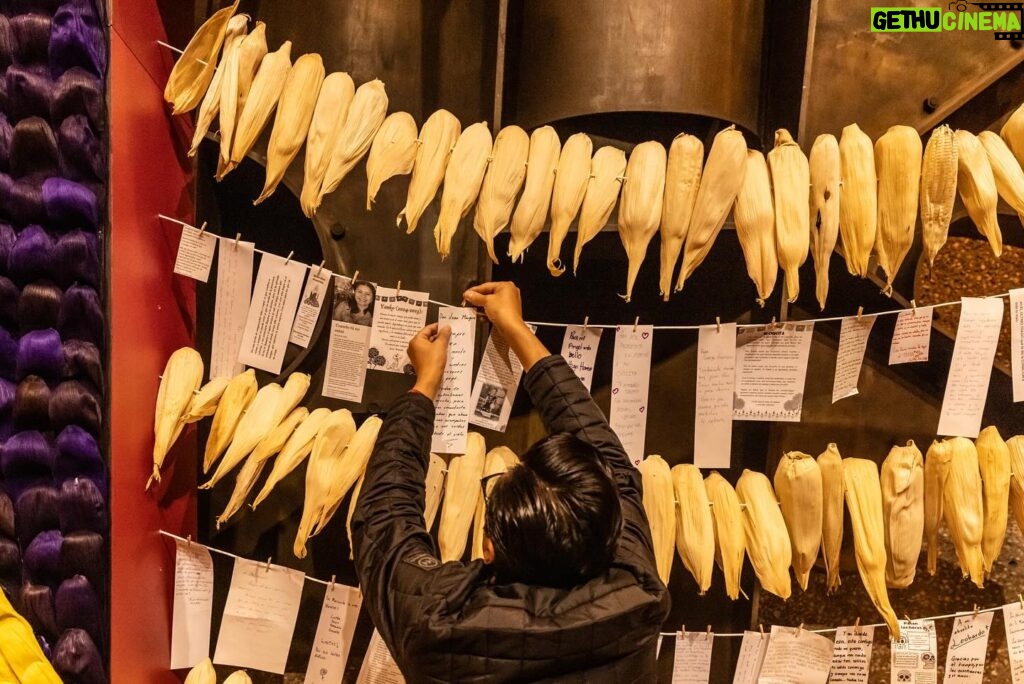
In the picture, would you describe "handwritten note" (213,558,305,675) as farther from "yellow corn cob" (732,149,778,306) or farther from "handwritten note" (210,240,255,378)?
"yellow corn cob" (732,149,778,306)

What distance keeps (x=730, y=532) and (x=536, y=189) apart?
754 millimetres

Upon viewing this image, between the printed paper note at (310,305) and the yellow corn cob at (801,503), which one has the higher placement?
the printed paper note at (310,305)

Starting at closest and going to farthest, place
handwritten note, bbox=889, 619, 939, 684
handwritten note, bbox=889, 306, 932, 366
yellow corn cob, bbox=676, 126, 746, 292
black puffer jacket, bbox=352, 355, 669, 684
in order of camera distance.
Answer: black puffer jacket, bbox=352, 355, 669, 684 → yellow corn cob, bbox=676, 126, 746, 292 → handwritten note, bbox=889, 306, 932, 366 → handwritten note, bbox=889, 619, 939, 684

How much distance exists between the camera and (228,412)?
62.1 inches

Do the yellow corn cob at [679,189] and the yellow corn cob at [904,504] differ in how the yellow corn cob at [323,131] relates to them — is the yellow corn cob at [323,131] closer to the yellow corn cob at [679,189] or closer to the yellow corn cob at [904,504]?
the yellow corn cob at [679,189]

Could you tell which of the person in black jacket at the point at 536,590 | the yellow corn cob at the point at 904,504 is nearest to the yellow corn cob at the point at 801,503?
the yellow corn cob at the point at 904,504

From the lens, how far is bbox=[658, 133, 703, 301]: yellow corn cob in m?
1.44

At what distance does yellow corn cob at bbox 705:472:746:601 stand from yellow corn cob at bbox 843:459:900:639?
0.22 meters

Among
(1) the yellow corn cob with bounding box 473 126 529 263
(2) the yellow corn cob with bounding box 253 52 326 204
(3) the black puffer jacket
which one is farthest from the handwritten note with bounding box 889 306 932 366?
(2) the yellow corn cob with bounding box 253 52 326 204

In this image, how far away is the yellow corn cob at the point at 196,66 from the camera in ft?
4.97

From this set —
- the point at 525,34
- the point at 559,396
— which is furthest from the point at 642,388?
the point at 525,34

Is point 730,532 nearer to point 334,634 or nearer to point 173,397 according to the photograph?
point 334,634

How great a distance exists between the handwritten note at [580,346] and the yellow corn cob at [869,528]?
1.79 ft

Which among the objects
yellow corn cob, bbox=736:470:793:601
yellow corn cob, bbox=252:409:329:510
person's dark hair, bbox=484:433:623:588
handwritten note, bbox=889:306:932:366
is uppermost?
handwritten note, bbox=889:306:932:366
